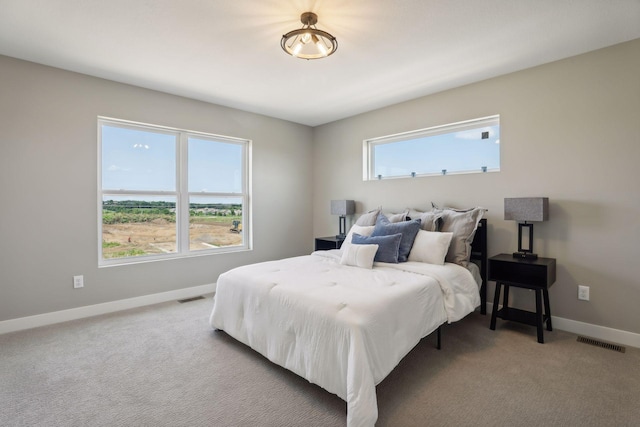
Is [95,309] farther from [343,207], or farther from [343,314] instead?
[343,207]

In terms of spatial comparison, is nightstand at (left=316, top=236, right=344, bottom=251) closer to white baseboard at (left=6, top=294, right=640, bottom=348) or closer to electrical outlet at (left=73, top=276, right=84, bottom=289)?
white baseboard at (left=6, top=294, right=640, bottom=348)

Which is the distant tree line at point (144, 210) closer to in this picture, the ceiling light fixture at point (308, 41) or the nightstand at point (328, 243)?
the nightstand at point (328, 243)

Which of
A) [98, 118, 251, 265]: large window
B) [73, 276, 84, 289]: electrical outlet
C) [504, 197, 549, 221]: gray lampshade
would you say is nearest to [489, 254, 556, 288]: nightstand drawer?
[504, 197, 549, 221]: gray lampshade

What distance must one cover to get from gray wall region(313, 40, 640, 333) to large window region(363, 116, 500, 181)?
152 millimetres

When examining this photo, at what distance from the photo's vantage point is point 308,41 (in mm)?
2295

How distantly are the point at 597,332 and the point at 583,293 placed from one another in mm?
337

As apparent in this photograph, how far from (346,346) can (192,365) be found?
4.22 feet

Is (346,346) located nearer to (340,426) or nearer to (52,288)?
(340,426)

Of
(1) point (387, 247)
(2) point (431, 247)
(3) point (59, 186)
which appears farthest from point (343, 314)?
(3) point (59, 186)

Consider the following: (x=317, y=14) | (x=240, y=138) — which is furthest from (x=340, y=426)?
(x=240, y=138)

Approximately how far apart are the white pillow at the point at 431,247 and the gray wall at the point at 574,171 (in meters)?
0.78

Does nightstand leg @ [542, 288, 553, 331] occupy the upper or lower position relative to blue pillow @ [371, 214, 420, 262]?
lower

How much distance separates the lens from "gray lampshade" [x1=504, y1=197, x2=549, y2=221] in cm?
275

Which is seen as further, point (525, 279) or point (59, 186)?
point (59, 186)
